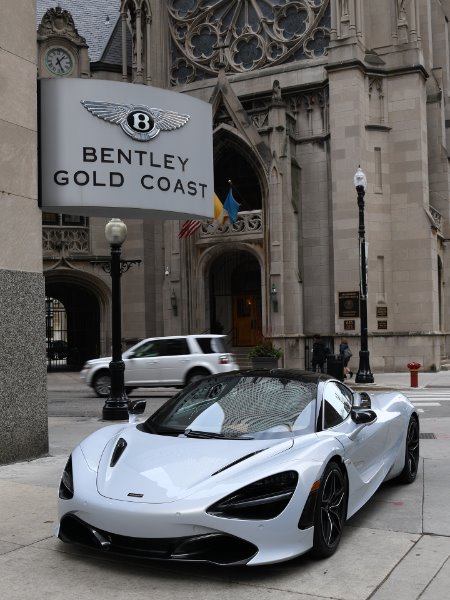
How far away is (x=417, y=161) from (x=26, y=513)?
24.7m

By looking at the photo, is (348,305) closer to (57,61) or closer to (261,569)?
(57,61)

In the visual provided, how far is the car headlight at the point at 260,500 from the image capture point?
15.3 ft

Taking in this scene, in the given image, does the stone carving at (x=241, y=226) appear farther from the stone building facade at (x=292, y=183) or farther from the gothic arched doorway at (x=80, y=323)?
the gothic arched doorway at (x=80, y=323)

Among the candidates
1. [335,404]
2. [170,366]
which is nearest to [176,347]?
[170,366]

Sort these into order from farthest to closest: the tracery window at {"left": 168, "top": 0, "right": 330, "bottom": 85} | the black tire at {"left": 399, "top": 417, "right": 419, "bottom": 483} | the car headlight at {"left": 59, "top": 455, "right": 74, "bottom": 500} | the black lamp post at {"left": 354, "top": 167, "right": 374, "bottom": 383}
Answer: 1. the tracery window at {"left": 168, "top": 0, "right": 330, "bottom": 85}
2. the black lamp post at {"left": 354, "top": 167, "right": 374, "bottom": 383}
3. the black tire at {"left": 399, "top": 417, "right": 419, "bottom": 483}
4. the car headlight at {"left": 59, "top": 455, "right": 74, "bottom": 500}

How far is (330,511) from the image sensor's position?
17.4 ft

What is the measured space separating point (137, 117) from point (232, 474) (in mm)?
6399

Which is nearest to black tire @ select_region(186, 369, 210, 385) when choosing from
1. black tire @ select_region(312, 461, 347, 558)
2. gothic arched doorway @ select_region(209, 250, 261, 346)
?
gothic arched doorway @ select_region(209, 250, 261, 346)

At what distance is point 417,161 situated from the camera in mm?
28359

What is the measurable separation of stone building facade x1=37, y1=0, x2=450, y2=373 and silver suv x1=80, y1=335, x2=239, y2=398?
8191 mm

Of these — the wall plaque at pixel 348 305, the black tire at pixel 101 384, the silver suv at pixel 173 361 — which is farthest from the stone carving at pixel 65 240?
the silver suv at pixel 173 361

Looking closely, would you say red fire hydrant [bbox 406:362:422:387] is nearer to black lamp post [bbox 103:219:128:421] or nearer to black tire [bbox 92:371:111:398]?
black tire [bbox 92:371:111:398]

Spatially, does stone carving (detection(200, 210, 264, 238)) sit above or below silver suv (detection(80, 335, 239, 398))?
above

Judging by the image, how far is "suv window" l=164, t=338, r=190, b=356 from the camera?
65.8 feet
